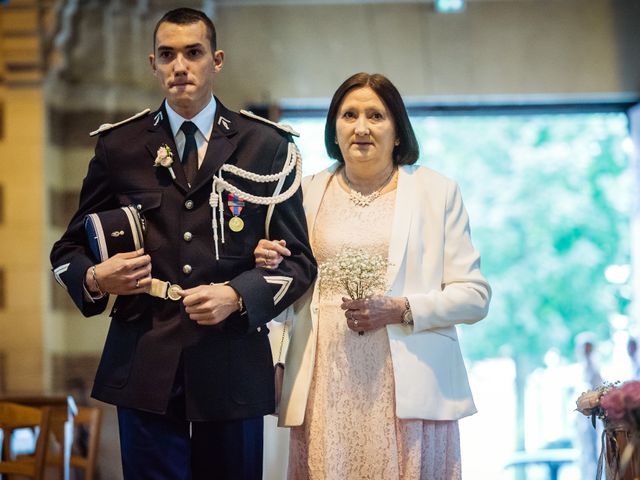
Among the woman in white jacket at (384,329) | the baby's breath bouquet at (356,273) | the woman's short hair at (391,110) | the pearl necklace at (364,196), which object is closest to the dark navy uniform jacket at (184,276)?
the baby's breath bouquet at (356,273)

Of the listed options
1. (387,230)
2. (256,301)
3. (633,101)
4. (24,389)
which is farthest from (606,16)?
(256,301)

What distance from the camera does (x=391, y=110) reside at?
3.92 m

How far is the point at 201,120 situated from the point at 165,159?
0.18 m

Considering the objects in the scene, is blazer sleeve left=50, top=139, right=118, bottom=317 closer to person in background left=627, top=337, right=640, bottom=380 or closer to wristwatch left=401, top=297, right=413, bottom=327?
wristwatch left=401, top=297, right=413, bottom=327

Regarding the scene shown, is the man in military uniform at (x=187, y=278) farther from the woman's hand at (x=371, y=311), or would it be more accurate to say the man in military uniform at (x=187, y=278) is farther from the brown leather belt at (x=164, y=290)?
the woman's hand at (x=371, y=311)

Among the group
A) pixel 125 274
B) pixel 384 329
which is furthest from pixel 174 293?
pixel 384 329

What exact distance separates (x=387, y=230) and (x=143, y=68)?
18.6ft

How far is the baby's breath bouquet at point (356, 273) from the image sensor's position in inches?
142

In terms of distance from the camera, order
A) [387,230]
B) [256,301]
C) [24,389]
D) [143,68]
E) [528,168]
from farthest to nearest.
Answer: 1. [528,168]
2. [143,68]
3. [24,389]
4. [387,230]
5. [256,301]

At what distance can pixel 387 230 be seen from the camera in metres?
3.83

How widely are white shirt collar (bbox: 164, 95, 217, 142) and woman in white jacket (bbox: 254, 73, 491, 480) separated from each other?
60 cm

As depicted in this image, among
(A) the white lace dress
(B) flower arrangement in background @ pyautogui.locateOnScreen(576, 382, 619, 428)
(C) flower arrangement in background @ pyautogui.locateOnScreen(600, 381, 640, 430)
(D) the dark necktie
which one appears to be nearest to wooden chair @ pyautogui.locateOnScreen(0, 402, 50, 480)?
(A) the white lace dress

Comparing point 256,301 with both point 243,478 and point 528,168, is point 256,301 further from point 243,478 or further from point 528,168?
point 528,168

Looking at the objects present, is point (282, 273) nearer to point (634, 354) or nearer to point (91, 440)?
point (91, 440)
